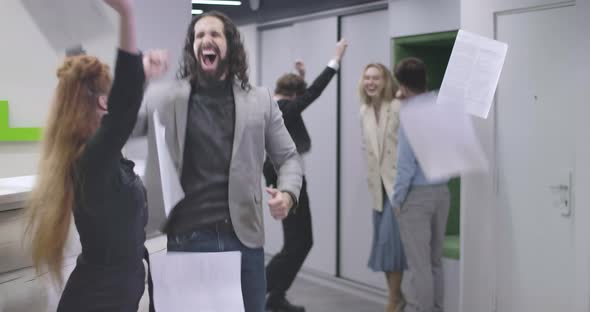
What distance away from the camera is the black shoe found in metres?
4.13

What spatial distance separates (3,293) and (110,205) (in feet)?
1.23

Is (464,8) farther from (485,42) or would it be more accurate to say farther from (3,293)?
(3,293)

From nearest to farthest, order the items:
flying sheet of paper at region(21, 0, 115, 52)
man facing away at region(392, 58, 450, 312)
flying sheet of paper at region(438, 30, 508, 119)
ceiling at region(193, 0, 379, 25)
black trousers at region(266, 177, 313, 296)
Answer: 1. flying sheet of paper at region(21, 0, 115, 52)
2. flying sheet of paper at region(438, 30, 508, 119)
3. man facing away at region(392, 58, 450, 312)
4. black trousers at region(266, 177, 313, 296)
5. ceiling at region(193, 0, 379, 25)

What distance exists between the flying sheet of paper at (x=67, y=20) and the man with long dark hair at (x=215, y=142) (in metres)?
0.20

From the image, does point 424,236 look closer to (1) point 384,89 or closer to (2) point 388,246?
(2) point 388,246

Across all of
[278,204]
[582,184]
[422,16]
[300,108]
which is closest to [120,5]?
[278,204]

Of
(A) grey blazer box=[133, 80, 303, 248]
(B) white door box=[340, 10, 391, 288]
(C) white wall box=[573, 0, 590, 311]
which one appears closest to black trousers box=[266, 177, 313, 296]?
(B) white door box=[340, 10, 391, 288]

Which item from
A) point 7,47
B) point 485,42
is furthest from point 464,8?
point 7,47

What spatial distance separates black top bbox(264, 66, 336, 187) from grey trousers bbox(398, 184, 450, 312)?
69cm

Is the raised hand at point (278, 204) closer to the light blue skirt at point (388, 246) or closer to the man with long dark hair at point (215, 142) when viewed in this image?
the man with long dark hair at point (215, 142)

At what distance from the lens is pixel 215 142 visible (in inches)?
62.4

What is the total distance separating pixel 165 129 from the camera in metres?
1.54

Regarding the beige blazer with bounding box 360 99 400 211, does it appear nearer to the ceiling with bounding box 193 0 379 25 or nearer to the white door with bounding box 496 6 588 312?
the white door with bounding box 496 6 588 312

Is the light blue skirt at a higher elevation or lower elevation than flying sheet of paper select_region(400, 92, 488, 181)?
lower
